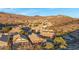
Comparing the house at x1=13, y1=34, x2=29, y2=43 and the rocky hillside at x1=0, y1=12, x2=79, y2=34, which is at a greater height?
the rocky hillside at x1=0, y1=12, x2=79, y2=34

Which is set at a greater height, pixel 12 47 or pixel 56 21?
pixel 56 21

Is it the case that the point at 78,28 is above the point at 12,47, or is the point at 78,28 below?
above

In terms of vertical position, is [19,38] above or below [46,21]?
below

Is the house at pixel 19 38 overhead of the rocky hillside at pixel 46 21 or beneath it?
beneath
